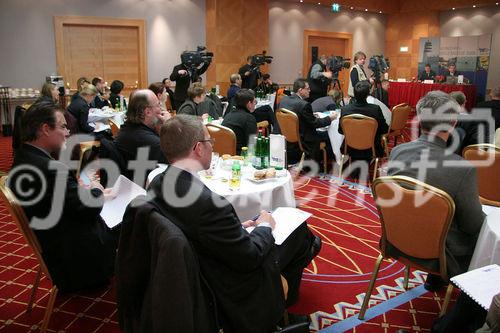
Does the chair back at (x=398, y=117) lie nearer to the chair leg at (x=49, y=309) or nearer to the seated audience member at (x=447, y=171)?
the seated audience member at (x=447, y=171)

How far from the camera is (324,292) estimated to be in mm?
3098

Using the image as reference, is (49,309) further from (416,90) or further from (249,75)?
(416,90)

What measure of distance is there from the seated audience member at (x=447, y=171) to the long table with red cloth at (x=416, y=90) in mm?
10706

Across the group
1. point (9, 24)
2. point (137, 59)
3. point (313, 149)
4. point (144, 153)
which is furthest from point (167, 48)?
point (144, 153)

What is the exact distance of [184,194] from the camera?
64.8 inches

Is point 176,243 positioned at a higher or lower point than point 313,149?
higher

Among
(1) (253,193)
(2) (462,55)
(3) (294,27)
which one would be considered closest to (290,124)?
(1) (253,193)

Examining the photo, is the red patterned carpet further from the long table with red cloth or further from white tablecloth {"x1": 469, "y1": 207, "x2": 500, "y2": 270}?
the long table with red cloth

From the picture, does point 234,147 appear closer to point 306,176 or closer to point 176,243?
point 306,176

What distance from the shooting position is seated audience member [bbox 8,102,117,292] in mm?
2488

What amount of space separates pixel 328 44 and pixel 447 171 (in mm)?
13217

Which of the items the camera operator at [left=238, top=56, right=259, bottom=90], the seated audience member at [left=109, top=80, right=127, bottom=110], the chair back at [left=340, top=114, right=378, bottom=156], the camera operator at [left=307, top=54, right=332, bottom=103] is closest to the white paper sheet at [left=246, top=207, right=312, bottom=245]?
the chair back at [left=340, top=114, right=378, bottom=156]

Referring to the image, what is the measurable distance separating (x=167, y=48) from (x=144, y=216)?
10.1 metres

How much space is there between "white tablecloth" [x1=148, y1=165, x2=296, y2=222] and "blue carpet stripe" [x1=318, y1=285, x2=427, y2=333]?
828mm
